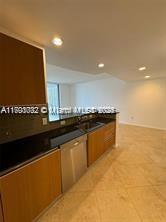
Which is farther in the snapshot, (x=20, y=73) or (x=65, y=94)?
(x=65, y=94)

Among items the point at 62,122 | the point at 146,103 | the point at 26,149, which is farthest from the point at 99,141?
the point at 146,103

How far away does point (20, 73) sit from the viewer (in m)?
1.28

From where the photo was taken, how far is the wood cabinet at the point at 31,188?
1.16 m

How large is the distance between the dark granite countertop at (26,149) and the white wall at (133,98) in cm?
471

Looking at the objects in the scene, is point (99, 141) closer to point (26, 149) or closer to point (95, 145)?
point (95, 145)

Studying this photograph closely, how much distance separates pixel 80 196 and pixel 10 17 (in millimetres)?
2423

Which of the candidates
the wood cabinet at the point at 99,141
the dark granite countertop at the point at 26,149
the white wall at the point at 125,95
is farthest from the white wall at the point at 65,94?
the dark granite countertop at the point at 26,149

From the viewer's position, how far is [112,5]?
1168 mm

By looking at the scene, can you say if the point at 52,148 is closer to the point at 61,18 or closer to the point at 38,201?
the point at 38,201

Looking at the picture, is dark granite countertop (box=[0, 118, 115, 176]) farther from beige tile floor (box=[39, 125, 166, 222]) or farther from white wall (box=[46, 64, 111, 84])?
white wall (box=[46, 64, 111, 84])

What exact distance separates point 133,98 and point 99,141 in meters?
4.28

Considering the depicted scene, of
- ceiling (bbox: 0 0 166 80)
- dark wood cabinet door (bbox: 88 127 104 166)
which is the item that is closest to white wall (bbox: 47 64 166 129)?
ceiling (bbox: 0 0 166 80)

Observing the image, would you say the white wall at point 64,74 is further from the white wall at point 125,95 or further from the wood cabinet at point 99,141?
the wood cabinet at point 99,141

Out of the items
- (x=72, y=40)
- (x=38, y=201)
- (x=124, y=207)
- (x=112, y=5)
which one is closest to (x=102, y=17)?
(x=112, y=5)
